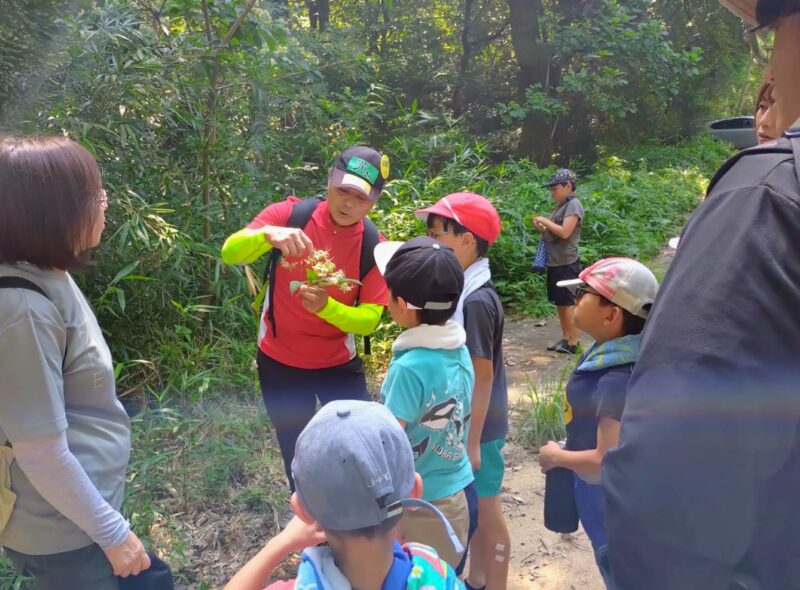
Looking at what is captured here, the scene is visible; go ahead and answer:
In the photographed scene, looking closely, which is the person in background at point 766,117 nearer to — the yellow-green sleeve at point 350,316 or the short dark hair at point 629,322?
the short dark hair at point 629,322

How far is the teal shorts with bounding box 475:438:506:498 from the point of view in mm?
2787

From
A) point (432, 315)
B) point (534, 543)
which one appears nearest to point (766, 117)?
point (432, 315)

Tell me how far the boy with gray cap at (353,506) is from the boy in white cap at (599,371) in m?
0.86

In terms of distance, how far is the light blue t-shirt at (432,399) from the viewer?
2133 millimetres

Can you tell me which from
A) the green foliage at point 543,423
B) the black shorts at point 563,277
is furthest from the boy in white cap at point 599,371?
the black shorts at point 563,277

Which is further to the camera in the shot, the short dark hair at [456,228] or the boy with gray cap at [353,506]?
the short dark hair at [456,228]

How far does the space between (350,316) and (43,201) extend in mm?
1340

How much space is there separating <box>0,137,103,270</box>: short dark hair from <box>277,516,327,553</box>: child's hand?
89 cm

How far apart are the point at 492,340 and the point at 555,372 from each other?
331 cm

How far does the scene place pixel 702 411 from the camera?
3.05 feet

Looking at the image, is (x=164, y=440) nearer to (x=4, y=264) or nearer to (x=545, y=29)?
(x=4, y=264)

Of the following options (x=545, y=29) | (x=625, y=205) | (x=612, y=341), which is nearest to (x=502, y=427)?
(x=612, y=341)

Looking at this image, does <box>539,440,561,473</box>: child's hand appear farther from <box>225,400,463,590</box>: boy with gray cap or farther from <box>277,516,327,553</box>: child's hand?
<box>277,516,327,553</box>: child's hand

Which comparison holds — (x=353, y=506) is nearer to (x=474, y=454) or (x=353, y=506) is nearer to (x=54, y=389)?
(x=54, y=389)
